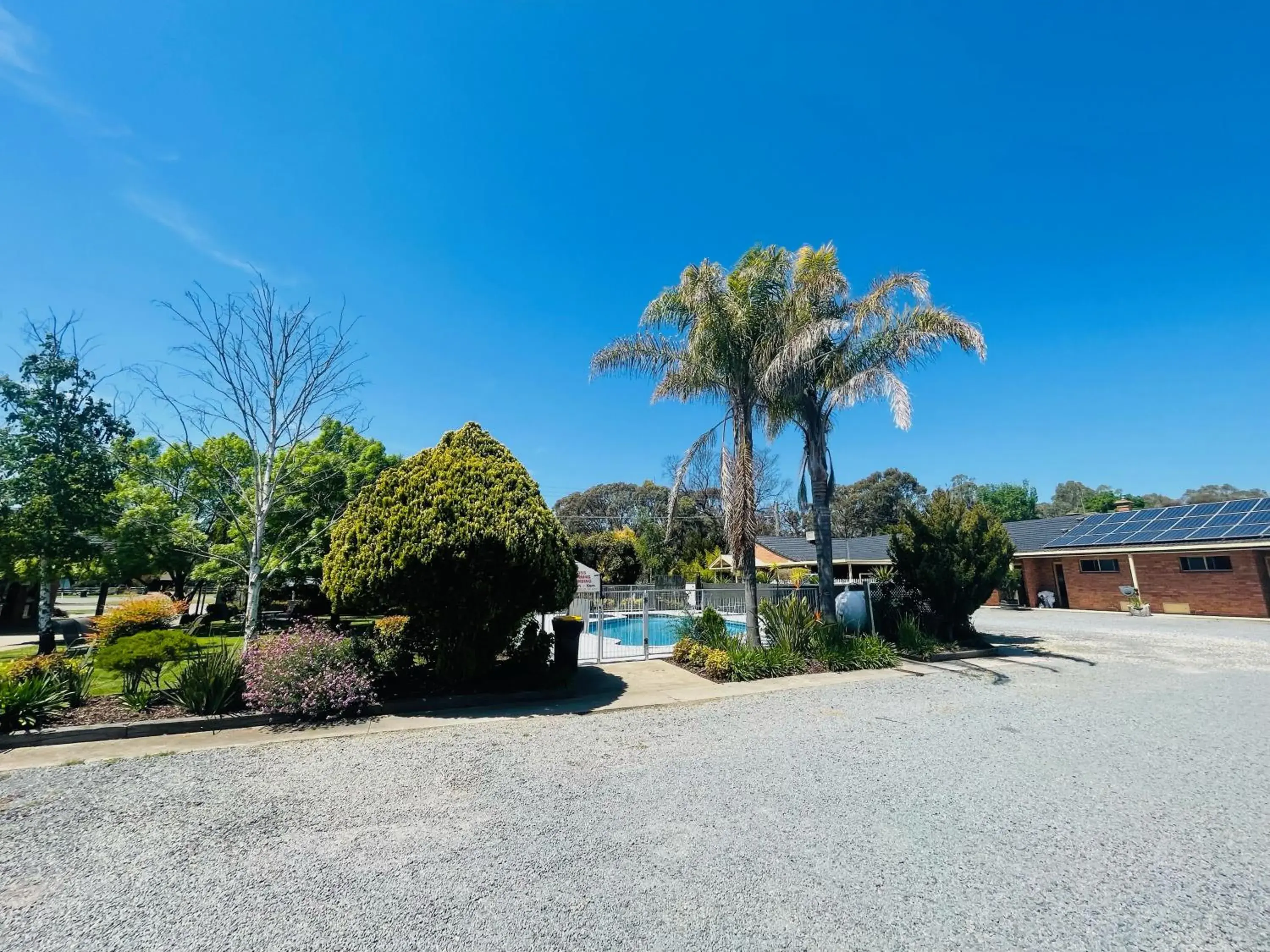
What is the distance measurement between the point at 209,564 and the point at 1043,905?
20675mm

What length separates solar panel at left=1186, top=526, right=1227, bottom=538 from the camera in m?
20.3

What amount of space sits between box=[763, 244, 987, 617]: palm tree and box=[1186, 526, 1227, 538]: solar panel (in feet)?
58.3

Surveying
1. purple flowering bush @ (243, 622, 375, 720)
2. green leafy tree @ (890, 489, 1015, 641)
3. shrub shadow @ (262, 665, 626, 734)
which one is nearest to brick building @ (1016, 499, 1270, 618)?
green leafy tree @ (890, 489, 1015, 641)

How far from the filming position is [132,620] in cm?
1227

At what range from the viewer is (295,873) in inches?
137

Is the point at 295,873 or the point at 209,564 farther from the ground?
the point at 209,564

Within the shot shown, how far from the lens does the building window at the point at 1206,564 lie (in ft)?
66.2

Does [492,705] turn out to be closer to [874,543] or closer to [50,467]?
[50,467]

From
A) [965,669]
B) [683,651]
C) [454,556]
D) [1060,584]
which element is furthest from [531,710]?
[1060,584]

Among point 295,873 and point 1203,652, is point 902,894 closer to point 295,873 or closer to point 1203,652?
point 295,873

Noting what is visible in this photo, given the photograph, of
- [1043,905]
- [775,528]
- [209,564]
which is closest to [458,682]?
[1043,905]

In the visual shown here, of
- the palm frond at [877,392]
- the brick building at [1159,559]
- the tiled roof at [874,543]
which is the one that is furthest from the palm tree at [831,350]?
the tiled roof at [874,543]

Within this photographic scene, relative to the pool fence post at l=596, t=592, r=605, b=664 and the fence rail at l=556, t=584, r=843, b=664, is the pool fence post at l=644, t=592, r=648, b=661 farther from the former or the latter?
the pool fence post at l=596, t=592, r=605, b=664

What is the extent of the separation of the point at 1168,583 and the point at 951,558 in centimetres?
1647
